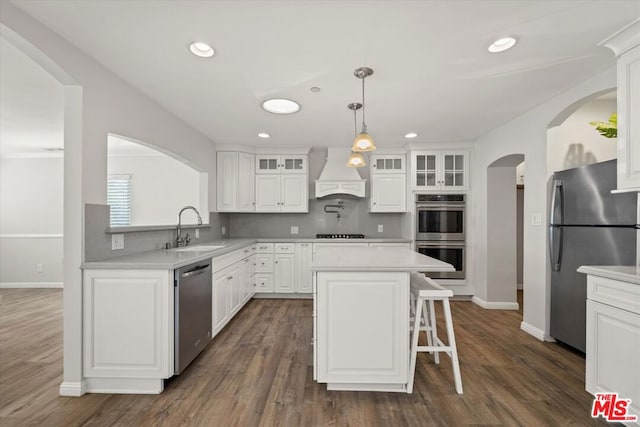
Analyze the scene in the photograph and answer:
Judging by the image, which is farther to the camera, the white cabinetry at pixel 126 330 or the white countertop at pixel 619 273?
the white cabinetry at pixel 126 330

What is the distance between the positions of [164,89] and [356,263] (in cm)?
232

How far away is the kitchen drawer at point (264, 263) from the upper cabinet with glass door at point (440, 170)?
2542mm

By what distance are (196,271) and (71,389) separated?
44.0 inches

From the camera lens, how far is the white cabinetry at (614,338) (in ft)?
5.27

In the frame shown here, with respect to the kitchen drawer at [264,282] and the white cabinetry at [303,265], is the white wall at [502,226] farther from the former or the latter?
the kitchen drawer at [264,282]

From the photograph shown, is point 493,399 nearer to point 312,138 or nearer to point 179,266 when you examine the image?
point 179,266

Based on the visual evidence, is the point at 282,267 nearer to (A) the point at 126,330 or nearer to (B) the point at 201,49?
(A) the point at 126,330

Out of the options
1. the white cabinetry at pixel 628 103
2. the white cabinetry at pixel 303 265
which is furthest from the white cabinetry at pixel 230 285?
the white cabinetry at pixel 628 103

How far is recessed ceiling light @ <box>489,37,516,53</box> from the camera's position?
1953 mm

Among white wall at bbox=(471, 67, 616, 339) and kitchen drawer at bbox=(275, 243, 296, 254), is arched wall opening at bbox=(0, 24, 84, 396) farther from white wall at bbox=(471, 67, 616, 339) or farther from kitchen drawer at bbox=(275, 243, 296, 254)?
white wall at bbox=(471, 67, 616, 339)

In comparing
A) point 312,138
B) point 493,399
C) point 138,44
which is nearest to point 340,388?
point 493,399

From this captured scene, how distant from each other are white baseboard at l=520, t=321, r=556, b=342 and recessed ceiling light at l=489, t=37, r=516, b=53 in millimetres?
2780

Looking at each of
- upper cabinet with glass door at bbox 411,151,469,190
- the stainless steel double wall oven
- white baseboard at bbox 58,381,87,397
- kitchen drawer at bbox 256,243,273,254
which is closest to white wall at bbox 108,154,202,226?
kitchen drawer at bbox 256,243,273,254

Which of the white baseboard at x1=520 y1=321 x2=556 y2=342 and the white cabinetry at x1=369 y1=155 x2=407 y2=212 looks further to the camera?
the white cabinetry at x1=369 y1=155 x2=407 y2=212
